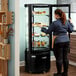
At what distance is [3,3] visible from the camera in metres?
4.07

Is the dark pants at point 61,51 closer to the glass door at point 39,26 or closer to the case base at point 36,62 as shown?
the case base at point 36,62

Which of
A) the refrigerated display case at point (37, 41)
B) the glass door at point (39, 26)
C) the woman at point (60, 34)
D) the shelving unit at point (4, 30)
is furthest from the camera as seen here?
the glass door at point (39, 26)

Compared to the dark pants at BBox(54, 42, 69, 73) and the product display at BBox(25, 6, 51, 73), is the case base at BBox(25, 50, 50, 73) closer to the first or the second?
the product display at BBox(25, 6, 51, 73)

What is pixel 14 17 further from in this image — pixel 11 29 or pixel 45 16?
pixel 45 16

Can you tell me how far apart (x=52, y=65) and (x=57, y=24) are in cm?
197

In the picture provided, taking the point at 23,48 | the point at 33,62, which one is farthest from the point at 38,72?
the point at 23,48

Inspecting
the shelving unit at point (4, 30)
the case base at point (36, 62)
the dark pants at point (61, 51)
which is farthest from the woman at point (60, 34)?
the shelving unit at point (4, 30)

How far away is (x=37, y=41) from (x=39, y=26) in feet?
1.28

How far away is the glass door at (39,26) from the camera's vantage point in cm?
525

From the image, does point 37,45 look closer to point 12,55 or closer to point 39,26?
point 39,26

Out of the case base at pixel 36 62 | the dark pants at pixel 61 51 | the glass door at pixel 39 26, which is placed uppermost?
the glass door at pixel 39 26

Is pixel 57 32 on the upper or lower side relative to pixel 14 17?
lower

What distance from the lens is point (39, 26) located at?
531 cm

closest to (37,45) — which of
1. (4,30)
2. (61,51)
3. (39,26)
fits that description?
(39,26)
